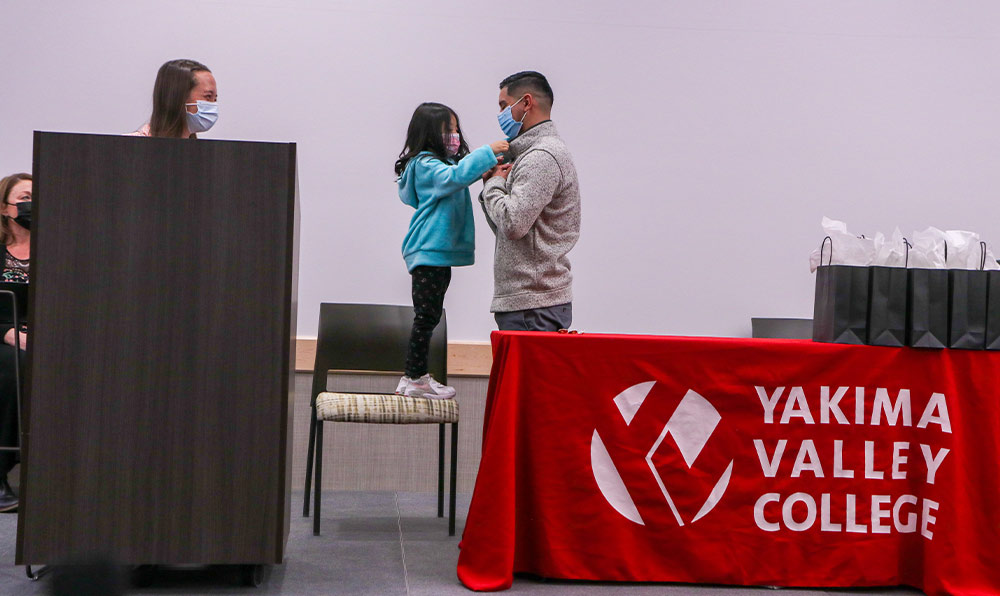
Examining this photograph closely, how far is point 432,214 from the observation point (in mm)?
2592

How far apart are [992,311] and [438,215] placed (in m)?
1.54

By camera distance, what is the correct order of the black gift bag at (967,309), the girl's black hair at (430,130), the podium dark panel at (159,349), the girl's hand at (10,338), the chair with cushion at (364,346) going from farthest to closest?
the chair with cushion at (364,346)
the girl's hand at (10,338)
the girl's black hair at (430,130)
the black gift bag at (967,309)
the podium dark panel at (159,349)

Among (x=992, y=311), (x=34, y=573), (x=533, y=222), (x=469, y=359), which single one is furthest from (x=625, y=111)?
(x=34, y=573)

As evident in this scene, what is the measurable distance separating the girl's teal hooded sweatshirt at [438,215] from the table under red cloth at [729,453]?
484 millimetres

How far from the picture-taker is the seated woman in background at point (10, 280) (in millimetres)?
2965

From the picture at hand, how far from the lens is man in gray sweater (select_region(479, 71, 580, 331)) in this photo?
95.6 inches

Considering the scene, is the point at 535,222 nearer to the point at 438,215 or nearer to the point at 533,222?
the point at 533,222

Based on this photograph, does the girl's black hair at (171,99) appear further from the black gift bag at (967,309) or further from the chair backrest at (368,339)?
the black gift bag at (967,309)

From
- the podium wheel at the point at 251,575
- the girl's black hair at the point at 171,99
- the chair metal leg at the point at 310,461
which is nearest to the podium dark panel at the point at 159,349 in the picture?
the podium wheel at the point at 251,575

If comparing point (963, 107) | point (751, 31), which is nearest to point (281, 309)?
point (751, 31)

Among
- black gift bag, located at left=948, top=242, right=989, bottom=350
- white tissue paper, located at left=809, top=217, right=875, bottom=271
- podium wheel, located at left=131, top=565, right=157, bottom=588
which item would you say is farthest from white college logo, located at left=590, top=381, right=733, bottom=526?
podium wheel, located at left=131, top=565, right=157, bottom=588

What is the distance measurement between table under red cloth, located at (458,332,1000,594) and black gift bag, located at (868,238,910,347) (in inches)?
1.8

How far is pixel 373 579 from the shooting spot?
86.9 inches

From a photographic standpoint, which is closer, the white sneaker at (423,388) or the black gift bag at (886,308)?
the black gift bag at (886,308)
